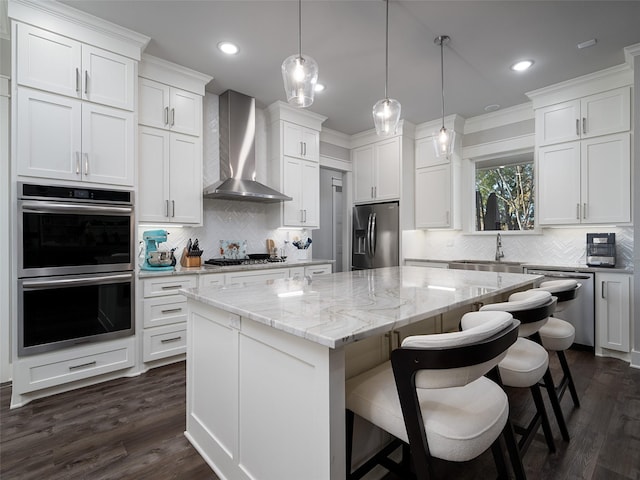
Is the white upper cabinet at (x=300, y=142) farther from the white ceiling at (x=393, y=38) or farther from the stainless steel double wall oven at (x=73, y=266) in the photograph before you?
the stainless steel double wall oven at (x=73, y=266)

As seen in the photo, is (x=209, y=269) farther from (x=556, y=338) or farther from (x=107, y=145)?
(x=556, y=338)

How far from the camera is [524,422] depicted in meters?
1.96

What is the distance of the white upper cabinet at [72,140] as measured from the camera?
2.30m

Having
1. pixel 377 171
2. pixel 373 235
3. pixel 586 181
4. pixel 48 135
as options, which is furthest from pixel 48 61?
pixel 586 181

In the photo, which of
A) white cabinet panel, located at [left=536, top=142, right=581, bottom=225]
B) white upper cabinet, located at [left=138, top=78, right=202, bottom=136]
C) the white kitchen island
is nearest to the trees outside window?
white cabinet panel, located at [left=536, top=142, right=581, bottom=225]

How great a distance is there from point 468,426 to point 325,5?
2714mm

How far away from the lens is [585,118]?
3.40 meters

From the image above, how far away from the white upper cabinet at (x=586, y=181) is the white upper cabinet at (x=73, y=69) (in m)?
4.44

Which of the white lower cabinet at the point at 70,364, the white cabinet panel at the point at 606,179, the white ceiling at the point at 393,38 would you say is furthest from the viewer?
the white cabinet panel at the point at 606,179

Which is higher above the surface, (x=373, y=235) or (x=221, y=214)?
(x=221, y=214)

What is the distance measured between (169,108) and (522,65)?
357 centimetres

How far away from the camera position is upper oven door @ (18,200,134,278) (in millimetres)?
2271

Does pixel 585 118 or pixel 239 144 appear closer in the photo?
pixel 585 118

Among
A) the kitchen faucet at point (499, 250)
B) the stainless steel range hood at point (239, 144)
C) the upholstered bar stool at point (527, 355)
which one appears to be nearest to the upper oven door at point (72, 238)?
the stainless steel range hood at point (239, 144)
